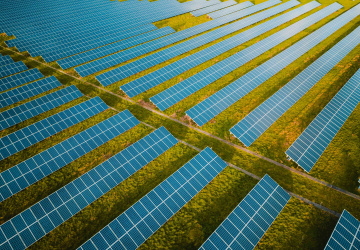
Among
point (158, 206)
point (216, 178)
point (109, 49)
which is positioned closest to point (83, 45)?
point (109, 49)

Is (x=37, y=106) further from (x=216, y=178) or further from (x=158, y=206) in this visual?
(x=216, y=178)

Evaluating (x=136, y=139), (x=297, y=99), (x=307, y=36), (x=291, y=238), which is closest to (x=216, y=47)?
(x=297, y=99)

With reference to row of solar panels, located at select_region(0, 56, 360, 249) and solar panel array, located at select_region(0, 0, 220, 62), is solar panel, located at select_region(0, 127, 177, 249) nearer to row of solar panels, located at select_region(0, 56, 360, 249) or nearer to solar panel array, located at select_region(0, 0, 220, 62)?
row of solar panels, located at select_region(0, 56, 360, 249)

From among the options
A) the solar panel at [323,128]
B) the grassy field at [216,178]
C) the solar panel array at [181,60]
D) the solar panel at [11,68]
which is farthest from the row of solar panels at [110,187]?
the solar panel at [11,68]

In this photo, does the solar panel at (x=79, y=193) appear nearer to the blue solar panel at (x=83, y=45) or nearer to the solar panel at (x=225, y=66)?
the solar panel at (x=225, y=66)

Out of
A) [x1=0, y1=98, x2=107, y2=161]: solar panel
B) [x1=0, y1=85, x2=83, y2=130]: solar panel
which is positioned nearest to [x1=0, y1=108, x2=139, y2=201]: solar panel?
[x1=0, y1=98, x2=107, y2=161]: solar panel

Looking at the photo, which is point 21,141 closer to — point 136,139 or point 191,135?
point 136,139
